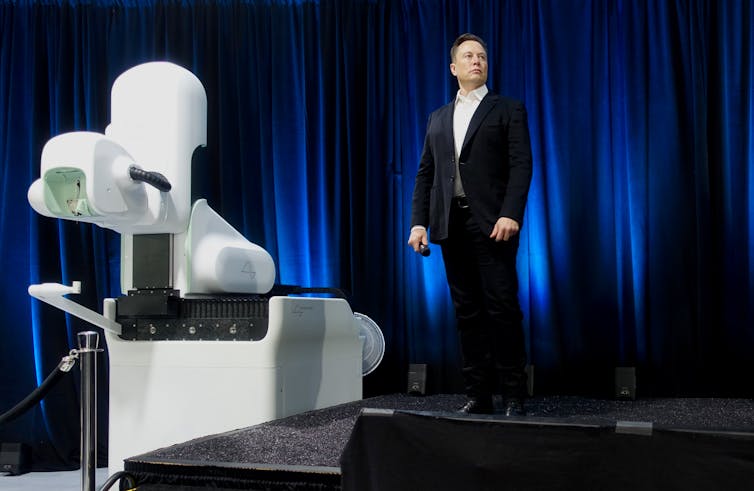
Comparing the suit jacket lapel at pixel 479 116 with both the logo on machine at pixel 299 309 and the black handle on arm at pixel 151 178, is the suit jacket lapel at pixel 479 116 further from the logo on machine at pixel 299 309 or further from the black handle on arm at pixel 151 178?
the black handle on arm at pixel 151 178

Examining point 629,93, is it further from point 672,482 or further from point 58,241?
point 58,241

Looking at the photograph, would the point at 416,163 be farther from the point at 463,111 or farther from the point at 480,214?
the point at 480,214

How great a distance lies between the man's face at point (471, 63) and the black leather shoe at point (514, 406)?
1104mm

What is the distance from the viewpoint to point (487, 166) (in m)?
2.59

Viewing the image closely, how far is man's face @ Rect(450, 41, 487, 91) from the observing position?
2.65 metres

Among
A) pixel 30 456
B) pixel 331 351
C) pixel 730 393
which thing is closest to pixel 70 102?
pixel 30 456

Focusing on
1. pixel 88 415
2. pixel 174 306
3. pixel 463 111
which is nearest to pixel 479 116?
pixel 463 111

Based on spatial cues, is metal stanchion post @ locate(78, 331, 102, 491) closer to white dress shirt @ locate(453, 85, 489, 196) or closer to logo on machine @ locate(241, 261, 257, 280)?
logo on machine @ locate(241, 261, 257, 280)

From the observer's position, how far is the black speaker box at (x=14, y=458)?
12.9ft

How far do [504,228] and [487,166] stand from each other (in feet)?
0.84

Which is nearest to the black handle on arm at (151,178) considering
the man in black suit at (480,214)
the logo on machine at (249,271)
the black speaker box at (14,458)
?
the logo on machine at (249,271)

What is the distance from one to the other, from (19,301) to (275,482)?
2.87 metres

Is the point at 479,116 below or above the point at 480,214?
above

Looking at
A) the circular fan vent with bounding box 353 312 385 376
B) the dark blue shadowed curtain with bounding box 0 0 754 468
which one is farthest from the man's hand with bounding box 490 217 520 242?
the dark blue shadowed curtain with bounding box 0 0 754 468
